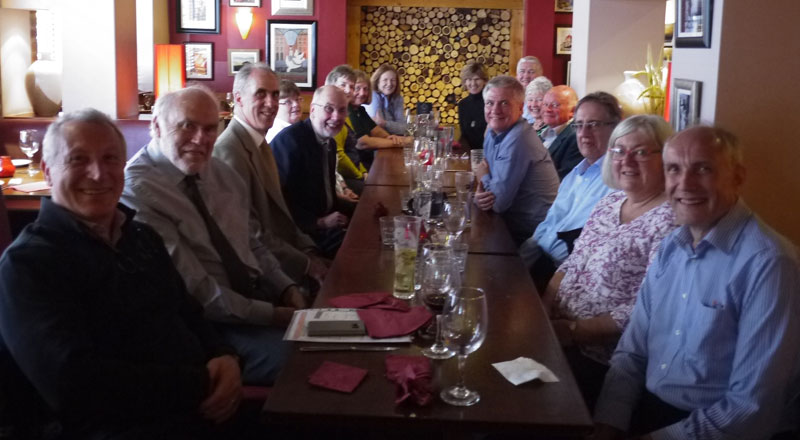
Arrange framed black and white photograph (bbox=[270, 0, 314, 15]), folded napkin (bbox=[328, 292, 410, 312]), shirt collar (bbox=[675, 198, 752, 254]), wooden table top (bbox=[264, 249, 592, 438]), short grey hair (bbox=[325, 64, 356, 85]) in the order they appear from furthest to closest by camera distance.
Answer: framed black and white photograph (bbox=[270, 0, 314, 15]) → short grey hair (bbox=[325, 64, 356, 85]) → folded napkin (bbox=[328, 292, 410, 312]) → shirt collar (bbox=[675, 198, 752, 254]) → wooden table top (bbox=[264, 249, 592, 438])

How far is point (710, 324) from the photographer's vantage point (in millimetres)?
1869

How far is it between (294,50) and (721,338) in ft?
27.7

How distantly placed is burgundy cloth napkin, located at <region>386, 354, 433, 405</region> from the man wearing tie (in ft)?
2.58

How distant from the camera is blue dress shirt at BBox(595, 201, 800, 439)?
1753 mm

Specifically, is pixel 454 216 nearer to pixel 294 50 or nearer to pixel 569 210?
pixel 569 210

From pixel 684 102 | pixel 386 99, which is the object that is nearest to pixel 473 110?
pixel 386 99

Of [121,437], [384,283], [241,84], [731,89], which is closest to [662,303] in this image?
[384,283]

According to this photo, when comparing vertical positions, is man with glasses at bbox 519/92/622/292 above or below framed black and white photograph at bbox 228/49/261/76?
below

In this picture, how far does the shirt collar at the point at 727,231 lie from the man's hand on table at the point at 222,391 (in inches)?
48.7

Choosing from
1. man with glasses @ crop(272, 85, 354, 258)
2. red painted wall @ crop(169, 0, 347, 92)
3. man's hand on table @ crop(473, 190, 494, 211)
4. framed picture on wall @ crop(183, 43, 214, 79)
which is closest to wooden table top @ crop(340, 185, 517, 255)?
man's hand on table @ crop(473, 190, 494, 211)

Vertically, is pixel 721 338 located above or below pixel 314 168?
below

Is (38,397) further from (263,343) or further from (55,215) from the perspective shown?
(263,343)

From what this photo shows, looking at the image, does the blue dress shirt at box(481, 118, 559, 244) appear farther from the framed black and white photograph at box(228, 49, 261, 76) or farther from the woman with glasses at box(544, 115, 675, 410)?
the framed black and white photograph at box(228, 49, 261, 76)

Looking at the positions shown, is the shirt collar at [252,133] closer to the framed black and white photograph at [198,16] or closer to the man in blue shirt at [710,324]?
the man in blue shirt at [710,324]
